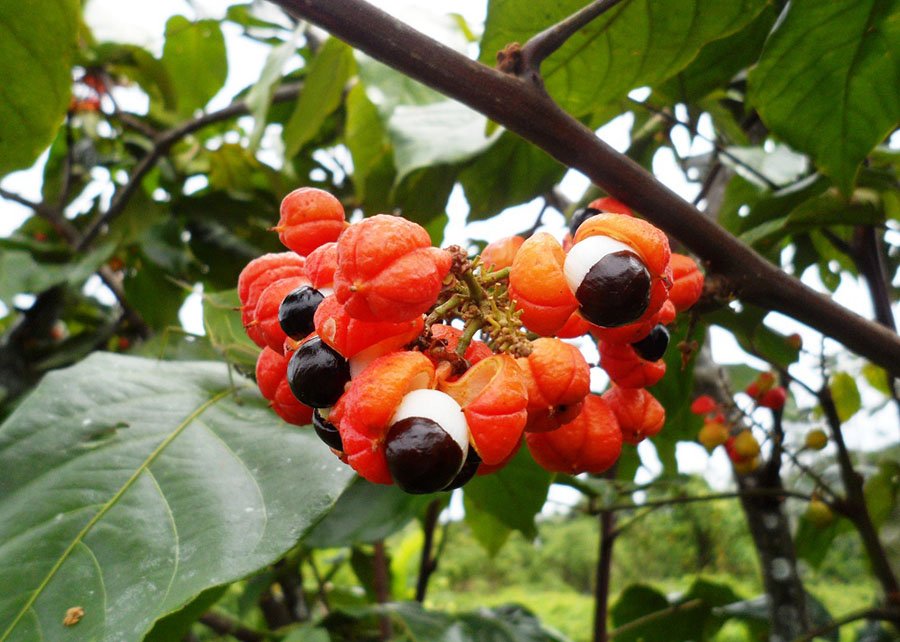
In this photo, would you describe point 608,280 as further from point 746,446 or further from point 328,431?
point 746,446

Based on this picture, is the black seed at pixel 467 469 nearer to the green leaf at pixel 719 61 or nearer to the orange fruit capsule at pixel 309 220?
the orange fruit capsule at pixel 309 220

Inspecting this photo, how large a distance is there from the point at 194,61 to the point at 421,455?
254cm

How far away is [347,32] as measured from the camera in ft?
2.51

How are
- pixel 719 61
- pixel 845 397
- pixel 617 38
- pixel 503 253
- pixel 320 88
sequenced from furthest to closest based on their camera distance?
pixel 845 397 → pixel 320 88 → pixel 719 61 → pixel 617 38 → pixel 503 253

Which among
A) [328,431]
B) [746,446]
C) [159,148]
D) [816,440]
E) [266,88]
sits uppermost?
[159,148]

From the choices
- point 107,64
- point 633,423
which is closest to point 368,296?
point 633,423

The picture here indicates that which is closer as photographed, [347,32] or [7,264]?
[347,32]

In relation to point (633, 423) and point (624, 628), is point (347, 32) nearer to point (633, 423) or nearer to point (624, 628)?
point (633, 423)

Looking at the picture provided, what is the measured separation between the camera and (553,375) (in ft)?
2.48

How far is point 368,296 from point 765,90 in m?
0.82

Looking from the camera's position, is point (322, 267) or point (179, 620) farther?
point (179, 620)

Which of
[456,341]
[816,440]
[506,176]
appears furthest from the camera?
[816,440]

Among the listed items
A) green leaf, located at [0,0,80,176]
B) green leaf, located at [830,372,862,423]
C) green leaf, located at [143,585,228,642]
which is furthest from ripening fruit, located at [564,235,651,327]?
green leaf, located at [830,372,862,423]

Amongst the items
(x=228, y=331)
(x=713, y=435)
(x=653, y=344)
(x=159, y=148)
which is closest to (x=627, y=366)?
(x=653, y=344)
